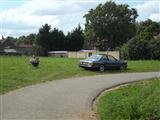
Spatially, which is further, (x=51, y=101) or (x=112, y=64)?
(x=112, y=64)

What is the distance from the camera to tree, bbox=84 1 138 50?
4031 inches

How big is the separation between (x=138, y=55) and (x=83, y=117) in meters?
49.9

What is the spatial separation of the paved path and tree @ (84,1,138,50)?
77.3 m

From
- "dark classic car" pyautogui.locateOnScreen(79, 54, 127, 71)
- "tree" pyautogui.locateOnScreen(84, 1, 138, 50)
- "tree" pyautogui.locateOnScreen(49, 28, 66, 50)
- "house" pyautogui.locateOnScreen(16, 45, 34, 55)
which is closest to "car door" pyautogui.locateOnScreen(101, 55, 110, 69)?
"dark classic car" pyautogui.locateOnScreen(79, 54, 127, 71)

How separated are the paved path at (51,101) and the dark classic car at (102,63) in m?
10.3

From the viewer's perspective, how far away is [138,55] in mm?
63531

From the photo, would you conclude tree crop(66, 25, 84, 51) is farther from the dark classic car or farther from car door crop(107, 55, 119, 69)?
car door crop(107, 55, 119, 69)

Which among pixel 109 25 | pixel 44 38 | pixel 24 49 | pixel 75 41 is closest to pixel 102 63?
pixel 109 25

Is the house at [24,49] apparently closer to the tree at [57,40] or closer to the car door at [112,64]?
the tree at [57,40]

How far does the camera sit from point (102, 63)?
36.0 metres

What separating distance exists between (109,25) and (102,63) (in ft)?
220

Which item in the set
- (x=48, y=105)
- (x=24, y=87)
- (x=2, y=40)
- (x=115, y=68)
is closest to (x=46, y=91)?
(x=24, y=87)

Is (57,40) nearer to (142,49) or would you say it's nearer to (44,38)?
(44,38)

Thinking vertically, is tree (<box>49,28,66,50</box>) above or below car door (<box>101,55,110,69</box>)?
above
